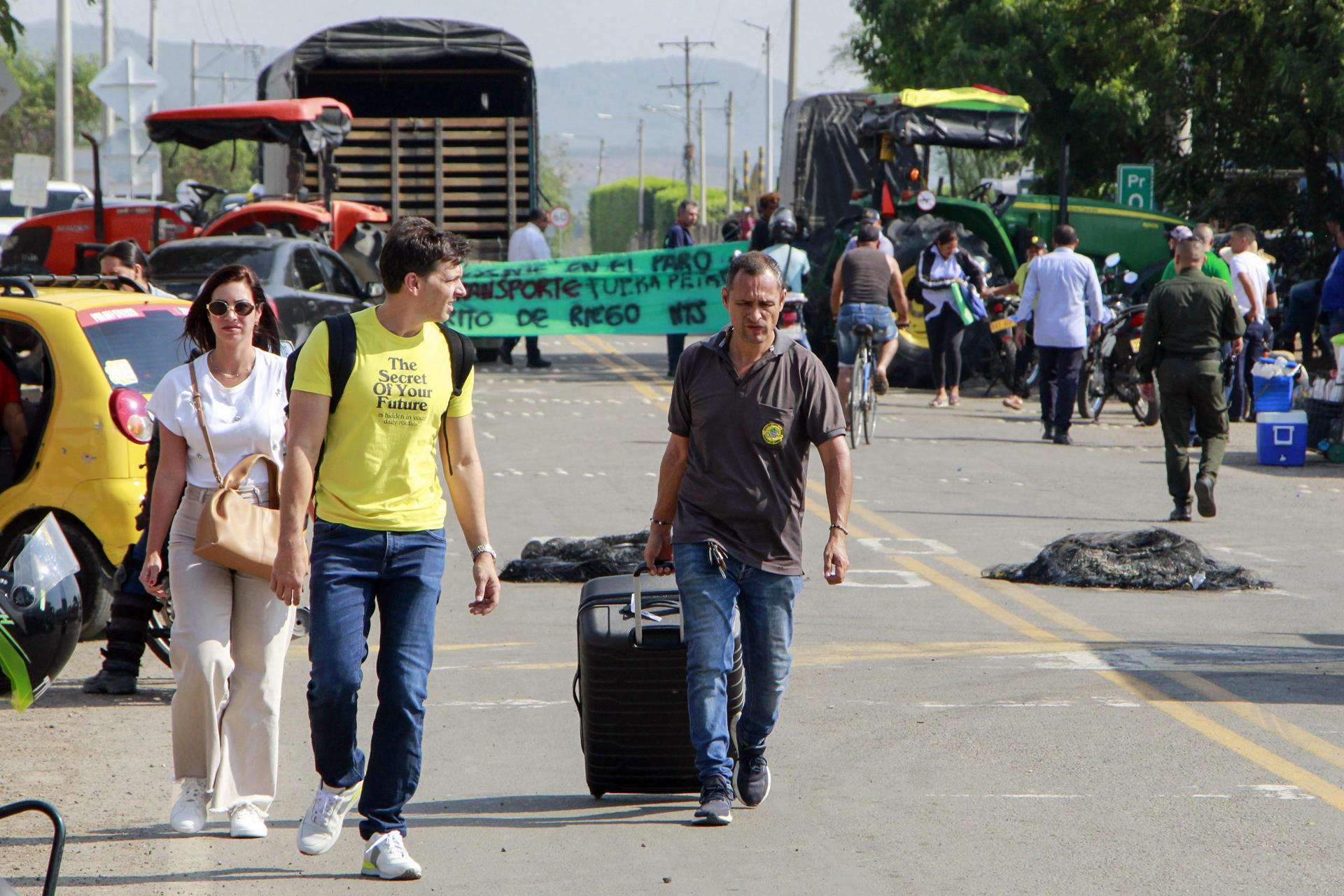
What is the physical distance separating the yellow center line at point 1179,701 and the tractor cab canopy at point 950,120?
427 inches

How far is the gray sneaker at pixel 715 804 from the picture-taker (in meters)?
5.04

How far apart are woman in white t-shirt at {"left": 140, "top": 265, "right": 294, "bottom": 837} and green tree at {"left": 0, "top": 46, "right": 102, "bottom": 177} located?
62552 millimetres

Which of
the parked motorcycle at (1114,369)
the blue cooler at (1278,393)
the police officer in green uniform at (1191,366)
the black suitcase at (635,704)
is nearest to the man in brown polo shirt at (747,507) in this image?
the black suitcase at (635,704)

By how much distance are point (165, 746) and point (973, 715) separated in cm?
301

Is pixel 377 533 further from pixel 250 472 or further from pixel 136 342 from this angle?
pixel 136 342

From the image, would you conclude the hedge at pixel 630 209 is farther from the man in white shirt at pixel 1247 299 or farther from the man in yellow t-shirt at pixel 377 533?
the man in yellow t-shirt at pixel 377 533

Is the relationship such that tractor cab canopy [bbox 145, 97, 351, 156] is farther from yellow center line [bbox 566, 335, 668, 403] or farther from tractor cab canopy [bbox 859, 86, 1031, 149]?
tractor cab canopy [bbox 859, 86, 1031, 149]

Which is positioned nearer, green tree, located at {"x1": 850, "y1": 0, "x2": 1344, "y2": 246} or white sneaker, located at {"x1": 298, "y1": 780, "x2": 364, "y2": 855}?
white sneaker, located at {"x1": 298, "y1": 780, "x2": 364, "y2": 855}

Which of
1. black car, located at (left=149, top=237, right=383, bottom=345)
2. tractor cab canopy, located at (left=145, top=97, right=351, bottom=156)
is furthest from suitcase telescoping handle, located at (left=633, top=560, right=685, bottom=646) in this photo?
tractor cab canopy, located at (left=145, top=97, right=351, bottom=156)

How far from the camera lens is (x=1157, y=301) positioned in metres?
11.4

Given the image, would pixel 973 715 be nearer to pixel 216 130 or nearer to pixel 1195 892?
pixel 1195 892

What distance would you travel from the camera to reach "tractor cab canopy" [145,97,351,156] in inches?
782

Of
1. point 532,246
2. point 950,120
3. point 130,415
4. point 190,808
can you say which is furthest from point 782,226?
point 190,808

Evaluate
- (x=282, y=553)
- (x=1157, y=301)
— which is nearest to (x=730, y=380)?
(x=282, y=553)
